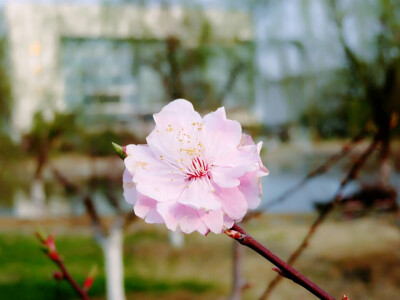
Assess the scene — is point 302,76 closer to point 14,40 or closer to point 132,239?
point 14,40

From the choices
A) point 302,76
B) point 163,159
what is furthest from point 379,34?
point 163,159

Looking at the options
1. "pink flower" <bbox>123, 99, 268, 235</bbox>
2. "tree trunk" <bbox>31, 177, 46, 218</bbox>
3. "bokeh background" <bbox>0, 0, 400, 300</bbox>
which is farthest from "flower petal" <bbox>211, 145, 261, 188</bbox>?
"tree trunk" <bbox>31, 177, 46, 218</bbox>

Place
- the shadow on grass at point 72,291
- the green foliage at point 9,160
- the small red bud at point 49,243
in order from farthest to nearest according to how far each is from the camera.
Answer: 1. the green foliage at point 9,160
2. the shadow on grass at point 72,291
3. the small red bud at point 49,243

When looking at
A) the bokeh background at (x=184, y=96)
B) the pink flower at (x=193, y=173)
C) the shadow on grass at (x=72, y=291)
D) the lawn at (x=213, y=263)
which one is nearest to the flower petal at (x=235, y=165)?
the pink flower at (x=193, y=173)

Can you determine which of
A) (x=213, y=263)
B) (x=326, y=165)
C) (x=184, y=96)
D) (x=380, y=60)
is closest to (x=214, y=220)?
(x=326, y=165)

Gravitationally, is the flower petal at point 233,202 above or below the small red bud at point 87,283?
above

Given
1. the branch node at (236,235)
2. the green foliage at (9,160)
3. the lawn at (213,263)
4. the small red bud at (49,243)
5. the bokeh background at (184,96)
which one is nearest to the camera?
the branch node at (236,235)

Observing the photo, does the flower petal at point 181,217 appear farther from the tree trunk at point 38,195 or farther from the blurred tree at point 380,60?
the tree trunk at point 38,195

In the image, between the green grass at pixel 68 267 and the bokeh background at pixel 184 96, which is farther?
the green grass at pixel 68 267
